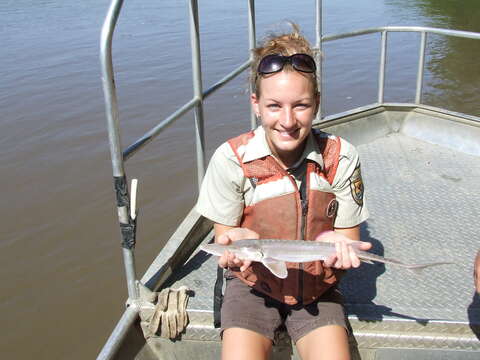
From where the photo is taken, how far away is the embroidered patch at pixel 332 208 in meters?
2.36

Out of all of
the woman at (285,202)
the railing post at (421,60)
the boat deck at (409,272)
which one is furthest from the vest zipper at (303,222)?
the railing post at (421,60)

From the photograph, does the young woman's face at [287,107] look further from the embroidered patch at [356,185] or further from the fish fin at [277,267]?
the fish fin at [277,267]

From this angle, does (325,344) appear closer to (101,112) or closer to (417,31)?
(417,31)

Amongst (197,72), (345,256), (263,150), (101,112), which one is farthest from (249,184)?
(101,112)

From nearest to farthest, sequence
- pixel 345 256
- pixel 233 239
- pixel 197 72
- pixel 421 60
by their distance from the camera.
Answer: pixel 345 256
pixel 233 239
pixel 197 72
pixel 421 60

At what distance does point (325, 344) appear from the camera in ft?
7.11

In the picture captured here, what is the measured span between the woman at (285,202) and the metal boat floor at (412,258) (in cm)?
31

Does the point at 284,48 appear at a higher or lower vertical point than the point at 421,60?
higher

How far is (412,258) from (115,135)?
1937mm

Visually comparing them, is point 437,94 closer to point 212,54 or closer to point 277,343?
point 212,54

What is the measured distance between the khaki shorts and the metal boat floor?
217 mm

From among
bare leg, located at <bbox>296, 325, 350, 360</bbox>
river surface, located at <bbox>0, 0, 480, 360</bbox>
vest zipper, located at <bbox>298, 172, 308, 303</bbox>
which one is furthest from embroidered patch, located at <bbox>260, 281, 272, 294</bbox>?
river surface, located at <bbox>0, 0, 480, 360</bbox>

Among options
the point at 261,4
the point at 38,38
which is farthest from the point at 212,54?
the point at 261,4

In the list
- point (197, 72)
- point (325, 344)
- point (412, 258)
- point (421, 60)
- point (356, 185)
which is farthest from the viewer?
point (421, 60)
